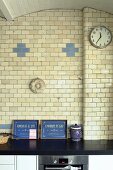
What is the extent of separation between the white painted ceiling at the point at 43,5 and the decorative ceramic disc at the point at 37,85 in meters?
0.73

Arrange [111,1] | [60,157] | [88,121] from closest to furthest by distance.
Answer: [60,157] < [111,1] < [88,121]

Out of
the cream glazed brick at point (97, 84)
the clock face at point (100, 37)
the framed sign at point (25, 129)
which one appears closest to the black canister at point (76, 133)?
the cream glazed brick at point (97, 84)

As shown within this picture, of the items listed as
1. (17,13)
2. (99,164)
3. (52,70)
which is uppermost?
(17,13)

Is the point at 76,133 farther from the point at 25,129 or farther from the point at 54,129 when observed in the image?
the point at 25,129

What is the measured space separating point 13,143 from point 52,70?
2.86 feet

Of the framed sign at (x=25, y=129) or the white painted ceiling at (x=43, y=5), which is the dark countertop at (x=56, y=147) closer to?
the framed sign at (x=25, y=129)

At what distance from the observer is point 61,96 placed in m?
2.59

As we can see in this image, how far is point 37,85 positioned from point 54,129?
1.67 feet

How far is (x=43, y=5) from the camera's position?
8.03 ft

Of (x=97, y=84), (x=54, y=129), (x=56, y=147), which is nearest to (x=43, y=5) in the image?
(x=97, y=84)

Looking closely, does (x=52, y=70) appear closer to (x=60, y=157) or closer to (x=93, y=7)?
(x=93, y=7)

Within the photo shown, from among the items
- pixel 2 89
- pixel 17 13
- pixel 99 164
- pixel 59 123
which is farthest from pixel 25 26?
pixel 99 164

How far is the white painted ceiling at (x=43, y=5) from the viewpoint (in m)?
2.26

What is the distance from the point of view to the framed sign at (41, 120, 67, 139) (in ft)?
8.27
